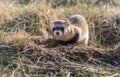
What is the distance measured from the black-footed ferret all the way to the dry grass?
0.14 m

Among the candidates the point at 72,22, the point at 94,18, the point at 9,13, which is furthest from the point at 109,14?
the point at 9,13

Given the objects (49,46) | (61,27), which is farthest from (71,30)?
(49,46)

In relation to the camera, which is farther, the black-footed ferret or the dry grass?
the black-footed ferret

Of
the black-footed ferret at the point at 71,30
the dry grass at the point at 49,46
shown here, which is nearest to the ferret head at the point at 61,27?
the black-footed ferret at the point at 71,30

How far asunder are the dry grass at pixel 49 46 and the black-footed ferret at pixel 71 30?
14 centimetres

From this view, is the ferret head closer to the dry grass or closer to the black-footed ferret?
the black-footed ferret

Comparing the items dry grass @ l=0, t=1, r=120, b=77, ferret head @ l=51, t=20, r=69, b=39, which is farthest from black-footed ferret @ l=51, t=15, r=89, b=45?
dry grass @ l=0, t=1, r=120, b=77

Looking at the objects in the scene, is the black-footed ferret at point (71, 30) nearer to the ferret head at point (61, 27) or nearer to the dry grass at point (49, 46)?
the ferret head at point (61, 27)

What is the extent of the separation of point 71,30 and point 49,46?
1.49ft

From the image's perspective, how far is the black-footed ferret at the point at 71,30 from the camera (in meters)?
6.81

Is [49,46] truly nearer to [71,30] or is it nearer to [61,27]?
[61,27]

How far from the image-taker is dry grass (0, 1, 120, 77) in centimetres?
608

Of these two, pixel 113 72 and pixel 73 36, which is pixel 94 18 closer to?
pixel 73 36

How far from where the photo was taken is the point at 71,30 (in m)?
7.03
